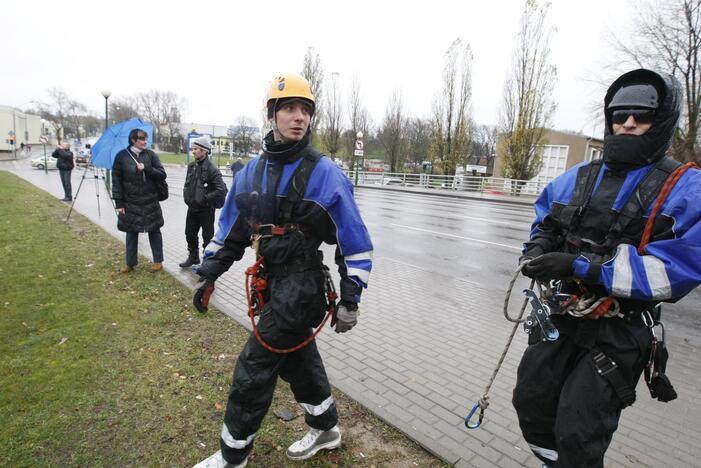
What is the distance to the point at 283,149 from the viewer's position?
8.10 ft

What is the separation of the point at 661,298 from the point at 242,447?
7.31 ft

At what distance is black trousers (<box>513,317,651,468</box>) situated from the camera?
1.89m

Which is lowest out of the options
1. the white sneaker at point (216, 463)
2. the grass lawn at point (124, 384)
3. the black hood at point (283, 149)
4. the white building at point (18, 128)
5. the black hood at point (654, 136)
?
the grass lawn at point (124, 384)

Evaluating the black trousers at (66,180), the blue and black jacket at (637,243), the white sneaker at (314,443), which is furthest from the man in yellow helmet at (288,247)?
the black trousers at (66,180)

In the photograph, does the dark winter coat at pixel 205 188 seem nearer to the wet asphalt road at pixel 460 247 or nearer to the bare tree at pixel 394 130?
the wet asphalt road at pixel 460 247

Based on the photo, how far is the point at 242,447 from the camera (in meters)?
2.46

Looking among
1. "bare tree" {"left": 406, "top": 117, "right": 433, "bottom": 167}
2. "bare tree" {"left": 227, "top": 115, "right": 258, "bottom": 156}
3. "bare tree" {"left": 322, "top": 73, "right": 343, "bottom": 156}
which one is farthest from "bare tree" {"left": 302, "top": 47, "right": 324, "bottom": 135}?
"bare tree" {"left": 227, "top": 115, "right": 258, "bottom": 156}

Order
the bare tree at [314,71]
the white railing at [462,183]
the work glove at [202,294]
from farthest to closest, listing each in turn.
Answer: the bare tree at [314,71], the white railing at [462,183], the work glove at [202,294]

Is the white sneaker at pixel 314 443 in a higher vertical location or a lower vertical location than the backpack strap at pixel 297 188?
lower

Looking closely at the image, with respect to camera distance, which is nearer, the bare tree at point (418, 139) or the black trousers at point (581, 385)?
the black trousers at point (581, 385)

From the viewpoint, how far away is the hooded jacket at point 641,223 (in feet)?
5.63

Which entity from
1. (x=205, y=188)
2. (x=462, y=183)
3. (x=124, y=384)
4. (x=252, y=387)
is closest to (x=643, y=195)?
(x=252, y=387)

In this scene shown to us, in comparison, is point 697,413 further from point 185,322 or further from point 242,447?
point 185,322

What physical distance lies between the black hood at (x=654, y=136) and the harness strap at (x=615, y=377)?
886 millimetres
